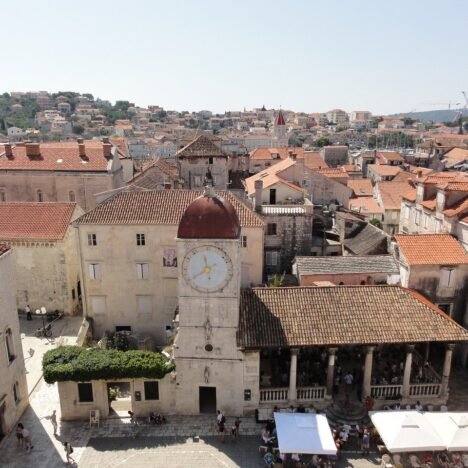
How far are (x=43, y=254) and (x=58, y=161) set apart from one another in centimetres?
1619

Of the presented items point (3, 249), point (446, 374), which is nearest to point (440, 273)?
point (446, 374)

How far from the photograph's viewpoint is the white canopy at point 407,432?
76.8 feet

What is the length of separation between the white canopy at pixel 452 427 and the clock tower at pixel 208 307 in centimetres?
1031

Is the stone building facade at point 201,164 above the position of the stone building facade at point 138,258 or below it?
above

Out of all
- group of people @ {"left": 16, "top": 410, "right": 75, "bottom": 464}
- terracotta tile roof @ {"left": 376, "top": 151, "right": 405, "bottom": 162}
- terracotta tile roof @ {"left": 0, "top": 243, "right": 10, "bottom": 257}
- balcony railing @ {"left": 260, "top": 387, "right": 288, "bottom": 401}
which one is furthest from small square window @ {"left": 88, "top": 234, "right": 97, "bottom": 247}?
terracotta tile roof @ {"left": 376, "top": 151, "right": 405, "bottom": 162}

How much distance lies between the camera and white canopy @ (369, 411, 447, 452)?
23.4 metres

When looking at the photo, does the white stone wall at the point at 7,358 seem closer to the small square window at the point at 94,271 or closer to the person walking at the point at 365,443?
the small square window at the point at 94,271

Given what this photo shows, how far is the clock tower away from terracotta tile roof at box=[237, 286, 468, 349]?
1476mm

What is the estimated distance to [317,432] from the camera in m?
24.2

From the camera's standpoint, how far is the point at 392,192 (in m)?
68.1

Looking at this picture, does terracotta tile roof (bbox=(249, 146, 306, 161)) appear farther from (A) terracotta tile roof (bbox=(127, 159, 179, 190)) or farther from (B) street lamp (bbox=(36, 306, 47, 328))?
(B) street lamp (bbox=(36, 306, 47, 328))

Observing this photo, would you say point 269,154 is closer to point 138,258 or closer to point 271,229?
point 271,229

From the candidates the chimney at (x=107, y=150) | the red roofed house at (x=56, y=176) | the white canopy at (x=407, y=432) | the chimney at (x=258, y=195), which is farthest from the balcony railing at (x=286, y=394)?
the chimney at (x=107, y=150)

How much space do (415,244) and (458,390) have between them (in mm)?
9769
